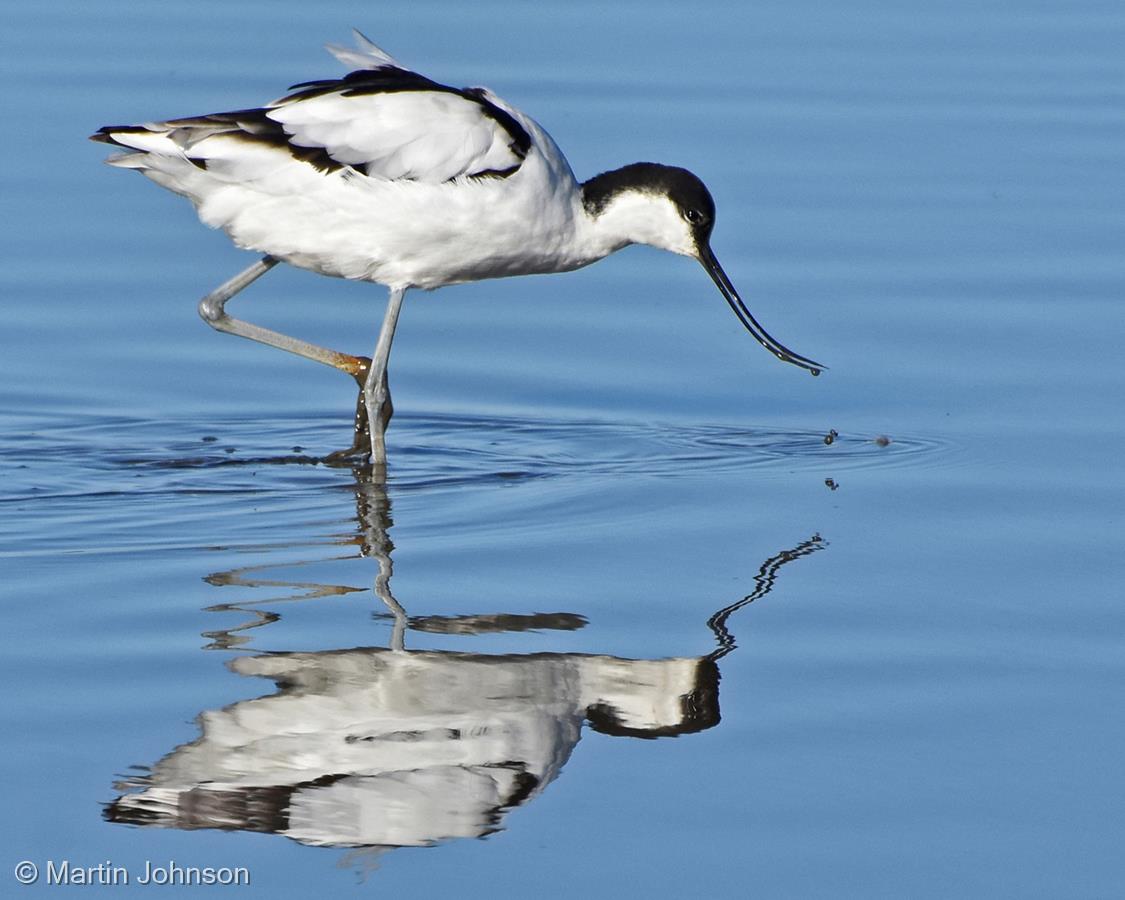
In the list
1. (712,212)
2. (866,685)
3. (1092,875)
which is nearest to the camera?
(1092,875)

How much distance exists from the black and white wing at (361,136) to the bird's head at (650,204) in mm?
520

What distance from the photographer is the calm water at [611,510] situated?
4.76 metres

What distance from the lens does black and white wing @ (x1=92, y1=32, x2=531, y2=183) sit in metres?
7.49

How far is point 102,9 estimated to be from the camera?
A: 13.7 m

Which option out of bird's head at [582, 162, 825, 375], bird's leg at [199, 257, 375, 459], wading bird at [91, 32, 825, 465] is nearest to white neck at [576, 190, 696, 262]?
bird's head at [582, 162, 825, 375]

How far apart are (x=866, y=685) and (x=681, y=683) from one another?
1.52ft

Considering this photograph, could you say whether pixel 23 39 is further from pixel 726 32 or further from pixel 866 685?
pixel 866 685

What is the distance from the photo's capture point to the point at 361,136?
24.7 feet

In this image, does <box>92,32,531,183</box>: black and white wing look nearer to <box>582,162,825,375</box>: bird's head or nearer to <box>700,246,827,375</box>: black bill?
<box>582,162,825,375</box>: bird's head

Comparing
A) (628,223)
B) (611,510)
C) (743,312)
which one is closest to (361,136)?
(628,223)

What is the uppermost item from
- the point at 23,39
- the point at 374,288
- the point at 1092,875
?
the point at 23,39

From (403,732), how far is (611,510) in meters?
2.05

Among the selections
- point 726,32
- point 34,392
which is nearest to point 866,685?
point 34,392

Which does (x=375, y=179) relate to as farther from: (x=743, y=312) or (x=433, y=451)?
(x=743, y=312)
